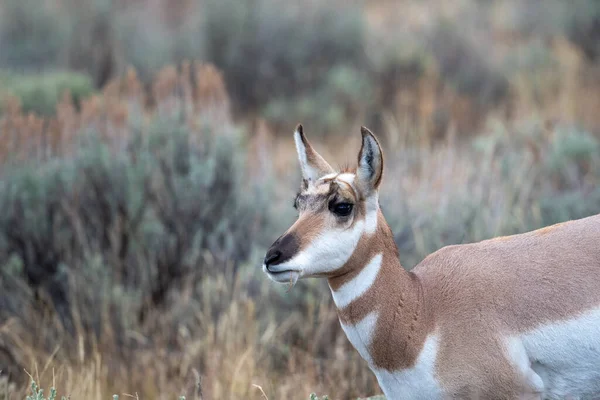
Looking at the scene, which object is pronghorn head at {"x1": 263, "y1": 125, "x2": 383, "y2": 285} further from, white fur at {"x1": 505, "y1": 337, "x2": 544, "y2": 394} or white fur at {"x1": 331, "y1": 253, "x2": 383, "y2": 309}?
white fur at {"x1": 505, "y1": 337, "x2": 544, "y2": 394}

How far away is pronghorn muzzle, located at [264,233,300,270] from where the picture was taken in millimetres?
3438

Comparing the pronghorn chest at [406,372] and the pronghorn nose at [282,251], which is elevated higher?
the pronghorn nose at [282,251]

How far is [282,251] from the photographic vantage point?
3.46 meters

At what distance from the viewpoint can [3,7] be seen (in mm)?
14531

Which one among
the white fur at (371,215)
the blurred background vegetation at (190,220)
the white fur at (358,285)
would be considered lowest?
the blurred background vegetation at (190,220)

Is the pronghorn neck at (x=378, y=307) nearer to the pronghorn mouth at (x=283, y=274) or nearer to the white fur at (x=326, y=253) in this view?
the white fur at (x=326, y=253)

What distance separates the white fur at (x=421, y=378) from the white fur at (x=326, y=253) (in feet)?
1.61

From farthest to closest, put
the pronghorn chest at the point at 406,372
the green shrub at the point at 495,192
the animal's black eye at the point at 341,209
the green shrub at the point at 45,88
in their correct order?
the green shrub at the point at 45,88 → the green shrub at the point at 495,192 → the animal's black eye at the point at 341,209 → the pronghorn chest at the point at 406,372

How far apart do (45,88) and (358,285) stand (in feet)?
27.9

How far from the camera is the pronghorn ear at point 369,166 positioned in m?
3.68

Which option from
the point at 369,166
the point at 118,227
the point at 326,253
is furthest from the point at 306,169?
the point at 118,227

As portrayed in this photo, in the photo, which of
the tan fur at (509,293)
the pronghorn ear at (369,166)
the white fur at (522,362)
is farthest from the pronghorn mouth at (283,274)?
the white fur at (522,362)

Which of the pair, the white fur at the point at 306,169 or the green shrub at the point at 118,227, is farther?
the green shrub at the point at 118,227

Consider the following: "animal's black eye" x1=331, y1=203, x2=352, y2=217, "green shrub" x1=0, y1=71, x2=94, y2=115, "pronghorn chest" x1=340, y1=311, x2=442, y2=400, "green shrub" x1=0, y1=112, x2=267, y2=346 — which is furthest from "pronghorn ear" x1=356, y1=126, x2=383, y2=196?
"green shrub" x1=0, y1=71, x2=94, y2=115
